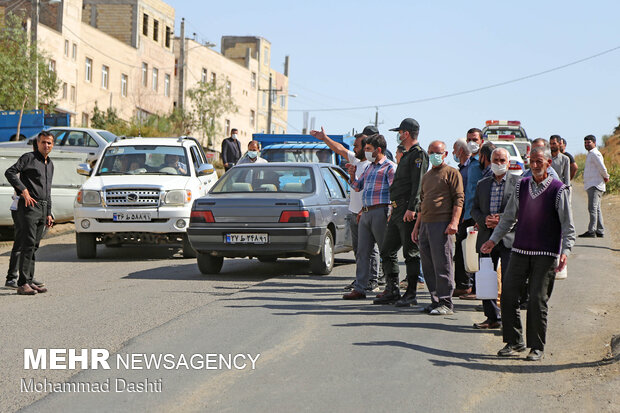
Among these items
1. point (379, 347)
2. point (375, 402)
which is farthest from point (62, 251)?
point (375, 402)

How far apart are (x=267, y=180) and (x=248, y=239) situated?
51.5 inches

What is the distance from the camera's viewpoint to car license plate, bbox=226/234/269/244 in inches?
545

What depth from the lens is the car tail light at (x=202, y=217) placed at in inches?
552

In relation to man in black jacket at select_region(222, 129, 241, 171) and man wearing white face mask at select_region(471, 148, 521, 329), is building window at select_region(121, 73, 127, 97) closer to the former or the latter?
man in black jacket at select_region(222, 129, 241, 171)

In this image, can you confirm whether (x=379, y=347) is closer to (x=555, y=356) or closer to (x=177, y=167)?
(x=555, y=356)

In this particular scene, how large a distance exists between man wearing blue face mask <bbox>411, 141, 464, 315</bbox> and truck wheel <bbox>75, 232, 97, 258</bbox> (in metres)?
7.56

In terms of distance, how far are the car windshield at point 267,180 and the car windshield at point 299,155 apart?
6.07m

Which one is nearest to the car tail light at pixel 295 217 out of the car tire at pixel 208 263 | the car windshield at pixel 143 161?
the car tire at pixel 208 263

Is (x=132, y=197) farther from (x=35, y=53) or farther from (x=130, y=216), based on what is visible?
(x=35, y=53)

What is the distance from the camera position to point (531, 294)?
8.40 meters

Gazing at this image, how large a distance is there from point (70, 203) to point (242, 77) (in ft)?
214

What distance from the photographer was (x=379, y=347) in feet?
28.7

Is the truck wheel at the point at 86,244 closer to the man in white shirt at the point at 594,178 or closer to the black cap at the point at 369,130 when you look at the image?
the black cap at the point at 369,130

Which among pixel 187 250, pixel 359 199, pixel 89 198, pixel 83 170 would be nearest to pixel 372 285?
pixel 359 199
